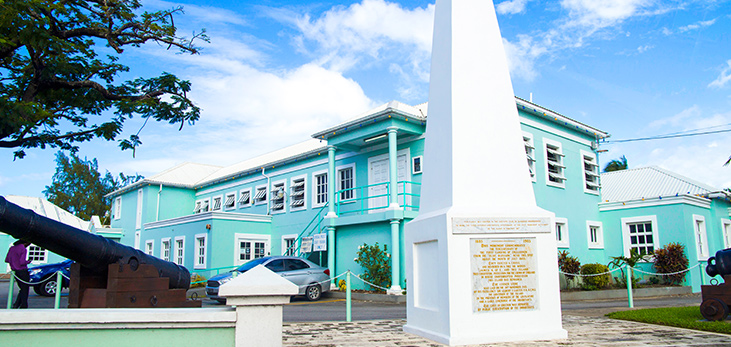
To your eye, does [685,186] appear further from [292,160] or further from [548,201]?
[292,160]

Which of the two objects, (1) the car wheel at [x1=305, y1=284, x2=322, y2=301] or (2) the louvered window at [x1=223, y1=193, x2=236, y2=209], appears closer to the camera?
(1) the car wheel at [x1=305, y1=284, x2=322, y2=301]

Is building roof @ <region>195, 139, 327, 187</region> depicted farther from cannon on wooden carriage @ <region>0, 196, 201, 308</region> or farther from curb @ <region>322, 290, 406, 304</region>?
cannon on wooden carriage @ <region>0, 196, 201, 308</region>

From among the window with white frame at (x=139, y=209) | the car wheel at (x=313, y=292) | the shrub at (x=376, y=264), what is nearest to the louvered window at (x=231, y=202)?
the window with white frame at (x=139, y=209)

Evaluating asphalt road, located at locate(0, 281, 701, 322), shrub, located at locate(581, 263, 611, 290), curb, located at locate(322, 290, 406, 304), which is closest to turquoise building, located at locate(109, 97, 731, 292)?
curb, located at locate(322, 290, 406, 304)

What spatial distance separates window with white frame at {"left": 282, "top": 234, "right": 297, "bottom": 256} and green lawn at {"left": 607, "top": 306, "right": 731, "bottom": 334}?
14560 mm

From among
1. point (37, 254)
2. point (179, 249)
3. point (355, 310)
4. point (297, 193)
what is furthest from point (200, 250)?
point (37, 254)

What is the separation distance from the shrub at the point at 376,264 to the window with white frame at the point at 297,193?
6098mm

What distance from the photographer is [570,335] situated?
7.64 metres

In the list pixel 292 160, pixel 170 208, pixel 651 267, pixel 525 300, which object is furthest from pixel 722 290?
pixel 170 208

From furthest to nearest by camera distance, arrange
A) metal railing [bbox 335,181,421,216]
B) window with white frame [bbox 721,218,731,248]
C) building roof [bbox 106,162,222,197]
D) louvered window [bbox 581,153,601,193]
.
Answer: building roof [bbox 106,162,222,197] < louvered window [bbox 581,153,601,193] < window with white frame [bbox 721,218,731,248] < metal railing [bbox 335,181,421,216]

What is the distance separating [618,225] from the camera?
2133 centimetres

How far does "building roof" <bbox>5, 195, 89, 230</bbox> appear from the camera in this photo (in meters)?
33.5

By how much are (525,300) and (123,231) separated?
30.9 metres

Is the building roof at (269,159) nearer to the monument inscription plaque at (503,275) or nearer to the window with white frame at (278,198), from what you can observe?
the window with white frame at (278,198)
